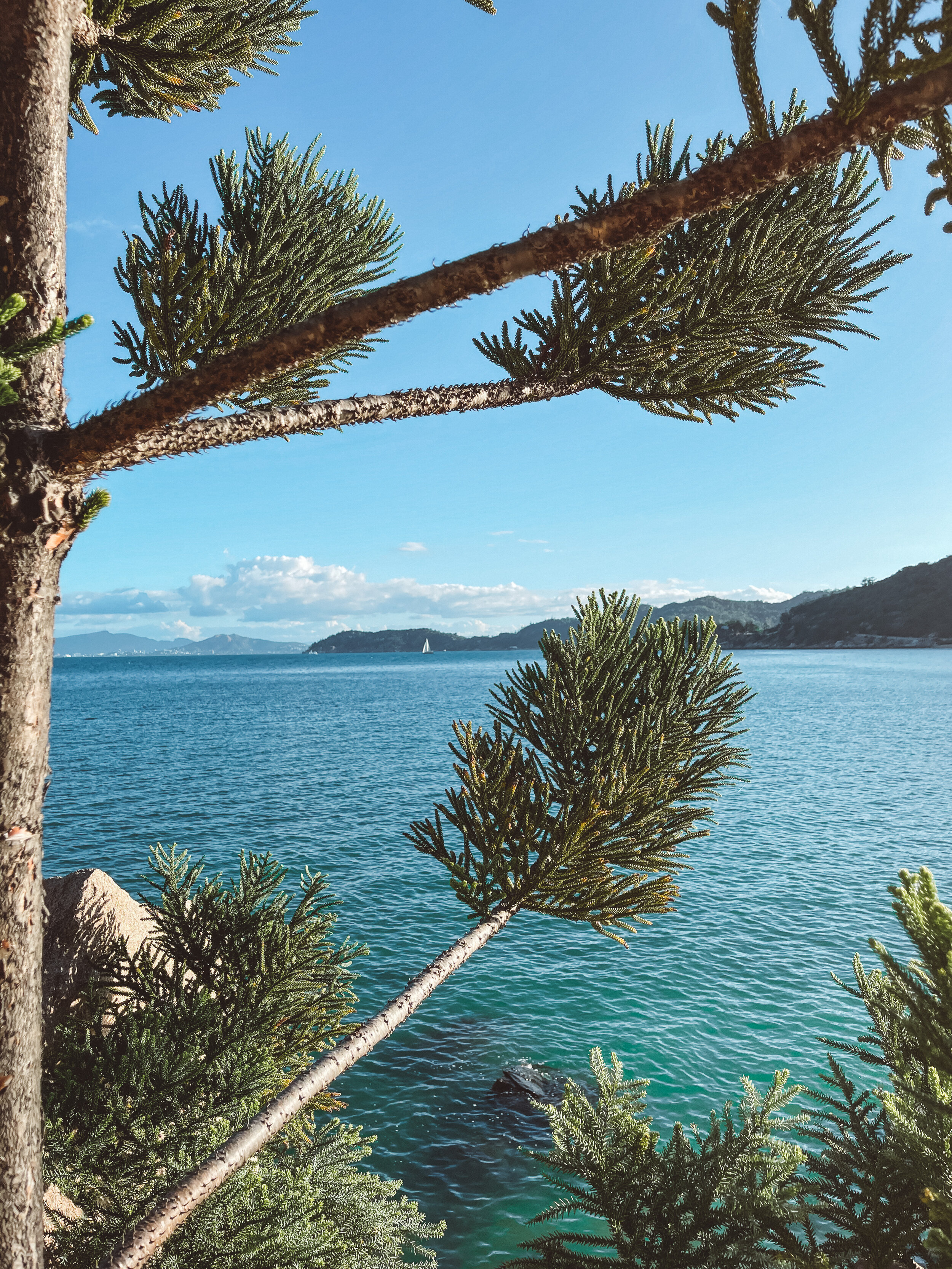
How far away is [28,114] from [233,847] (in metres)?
21.9

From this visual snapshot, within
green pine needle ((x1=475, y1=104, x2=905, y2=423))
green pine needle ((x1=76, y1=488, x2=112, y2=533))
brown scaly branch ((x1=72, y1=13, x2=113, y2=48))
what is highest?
brown scaly branch ((x1=72, y1=13, x2=113, y2=48))

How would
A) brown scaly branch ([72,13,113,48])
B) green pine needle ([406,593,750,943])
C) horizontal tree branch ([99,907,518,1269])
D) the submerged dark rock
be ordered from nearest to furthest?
horizontal tree branch ([99,907,518,1269]) → brown scaly branch ([72,13,113,48]) → green pine needle ([406,593,750,943]) → the submerged dark rock

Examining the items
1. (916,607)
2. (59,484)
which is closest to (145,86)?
(59,484)

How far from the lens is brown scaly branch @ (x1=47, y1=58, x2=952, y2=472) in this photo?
155 cm

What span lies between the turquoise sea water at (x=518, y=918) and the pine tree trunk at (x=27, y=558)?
8172 mm

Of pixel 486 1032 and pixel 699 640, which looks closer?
pixel 699 640

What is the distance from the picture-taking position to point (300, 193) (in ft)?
15.1

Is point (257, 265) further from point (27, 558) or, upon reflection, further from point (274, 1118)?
point (274, 1118)

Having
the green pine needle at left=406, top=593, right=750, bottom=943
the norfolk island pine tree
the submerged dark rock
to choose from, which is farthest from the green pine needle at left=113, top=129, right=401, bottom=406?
the submerged dark rock

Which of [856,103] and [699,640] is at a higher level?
[856,103]

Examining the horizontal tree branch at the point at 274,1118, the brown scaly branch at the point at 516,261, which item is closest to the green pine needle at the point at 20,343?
the brown scaly branch at the point at 516,261

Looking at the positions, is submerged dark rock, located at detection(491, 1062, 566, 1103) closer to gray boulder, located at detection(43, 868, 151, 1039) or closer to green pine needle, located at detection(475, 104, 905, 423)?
gray boulder, located at detection(43, 868, 151, 1039)

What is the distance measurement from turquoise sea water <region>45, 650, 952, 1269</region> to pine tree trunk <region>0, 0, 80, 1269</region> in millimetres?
8172

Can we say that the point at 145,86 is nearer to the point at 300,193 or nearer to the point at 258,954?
the point at 300,193
